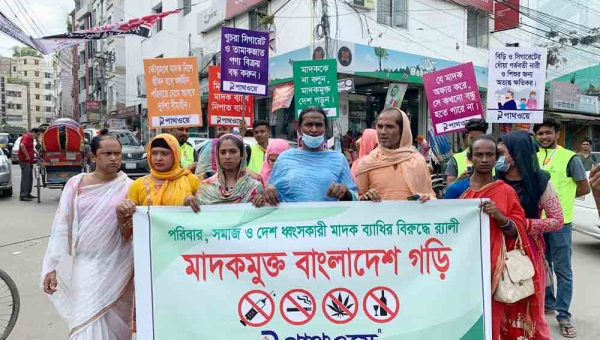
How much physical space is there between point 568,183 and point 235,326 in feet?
9.91

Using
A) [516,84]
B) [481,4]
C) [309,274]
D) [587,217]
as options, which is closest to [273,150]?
[309,274]

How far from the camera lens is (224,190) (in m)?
2.88

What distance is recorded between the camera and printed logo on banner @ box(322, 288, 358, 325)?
2641 mm

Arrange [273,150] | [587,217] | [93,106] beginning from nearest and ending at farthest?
[273,150], [587,217], [93,106]

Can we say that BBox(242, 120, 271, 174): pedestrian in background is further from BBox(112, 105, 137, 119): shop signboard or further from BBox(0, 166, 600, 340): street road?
BBox(112, 105, 137, 119): shop signboard

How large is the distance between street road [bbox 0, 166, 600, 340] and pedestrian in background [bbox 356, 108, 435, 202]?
6.59 ft

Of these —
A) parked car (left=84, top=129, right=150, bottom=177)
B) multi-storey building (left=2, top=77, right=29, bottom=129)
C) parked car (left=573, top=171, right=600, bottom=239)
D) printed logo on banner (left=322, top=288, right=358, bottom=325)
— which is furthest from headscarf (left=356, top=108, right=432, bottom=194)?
multi-storey building (left=2, top=77, right=29, bottom=129)

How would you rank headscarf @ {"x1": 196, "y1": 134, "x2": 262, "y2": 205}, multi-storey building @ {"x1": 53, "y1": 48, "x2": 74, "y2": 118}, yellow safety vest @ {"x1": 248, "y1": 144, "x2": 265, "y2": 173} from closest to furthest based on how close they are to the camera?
headscarf @ {"x1": 196, "y1": 134, "x2": 262, "y2": 205} < yellow safety vest @ {"x1": 248, "y1": 144, "x2": 265, "y2": 173} < multi-storey building @ {"x1": 53, "y1": 48, "x2": 74, "y2": 118}

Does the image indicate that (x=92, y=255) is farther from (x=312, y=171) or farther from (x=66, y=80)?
(x=66, y=80)

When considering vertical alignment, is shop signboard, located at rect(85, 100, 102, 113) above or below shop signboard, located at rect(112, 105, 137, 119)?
above

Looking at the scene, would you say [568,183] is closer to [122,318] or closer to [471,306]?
[471,306]

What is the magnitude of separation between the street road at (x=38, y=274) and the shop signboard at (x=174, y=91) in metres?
2.34

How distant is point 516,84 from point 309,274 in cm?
405

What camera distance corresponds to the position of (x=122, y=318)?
2.93 metres
